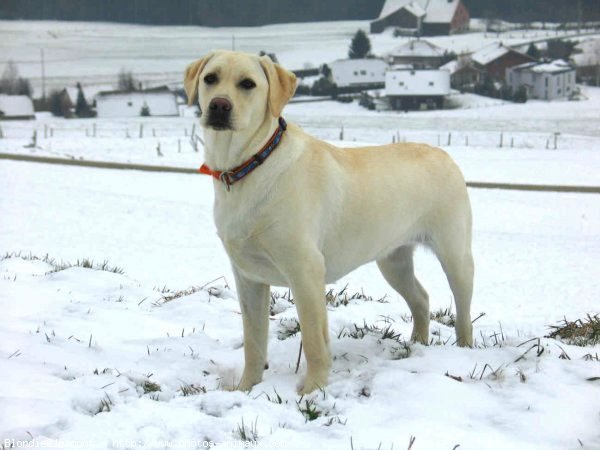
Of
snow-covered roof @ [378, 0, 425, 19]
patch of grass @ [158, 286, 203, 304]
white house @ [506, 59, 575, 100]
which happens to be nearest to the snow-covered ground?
snow-covered roof @ [378, 0, 425, 19]

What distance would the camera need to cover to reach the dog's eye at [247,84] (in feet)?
12.0

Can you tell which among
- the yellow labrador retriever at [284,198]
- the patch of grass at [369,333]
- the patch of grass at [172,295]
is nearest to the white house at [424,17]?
the patch of grass at [172,295]

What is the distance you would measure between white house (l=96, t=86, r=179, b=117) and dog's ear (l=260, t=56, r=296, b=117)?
62.3 ft

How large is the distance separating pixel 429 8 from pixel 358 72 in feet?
9.79

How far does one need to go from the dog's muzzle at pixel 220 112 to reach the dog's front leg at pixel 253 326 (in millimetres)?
942

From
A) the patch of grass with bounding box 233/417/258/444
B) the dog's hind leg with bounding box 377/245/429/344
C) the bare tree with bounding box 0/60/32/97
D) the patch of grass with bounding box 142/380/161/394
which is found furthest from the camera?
the bare tree with bounding box 0/60/32/97

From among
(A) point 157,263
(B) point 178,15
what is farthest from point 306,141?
(B) point 178,15

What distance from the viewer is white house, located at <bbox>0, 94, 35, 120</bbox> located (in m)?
21.8

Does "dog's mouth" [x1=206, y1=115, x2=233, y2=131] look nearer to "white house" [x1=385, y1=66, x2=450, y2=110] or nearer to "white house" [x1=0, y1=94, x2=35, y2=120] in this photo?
"white house" [x1=0, y1=94, x2=35, y2=120]

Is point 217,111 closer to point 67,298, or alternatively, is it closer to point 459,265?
point 459,265

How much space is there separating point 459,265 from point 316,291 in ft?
4.71

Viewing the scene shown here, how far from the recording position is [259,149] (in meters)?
3.79

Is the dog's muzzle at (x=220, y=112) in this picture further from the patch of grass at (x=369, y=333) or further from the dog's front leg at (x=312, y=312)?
the patch of grass at (x=369, y=333)

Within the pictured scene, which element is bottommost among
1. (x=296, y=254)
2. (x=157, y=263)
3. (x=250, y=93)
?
(x=157, y=263)
